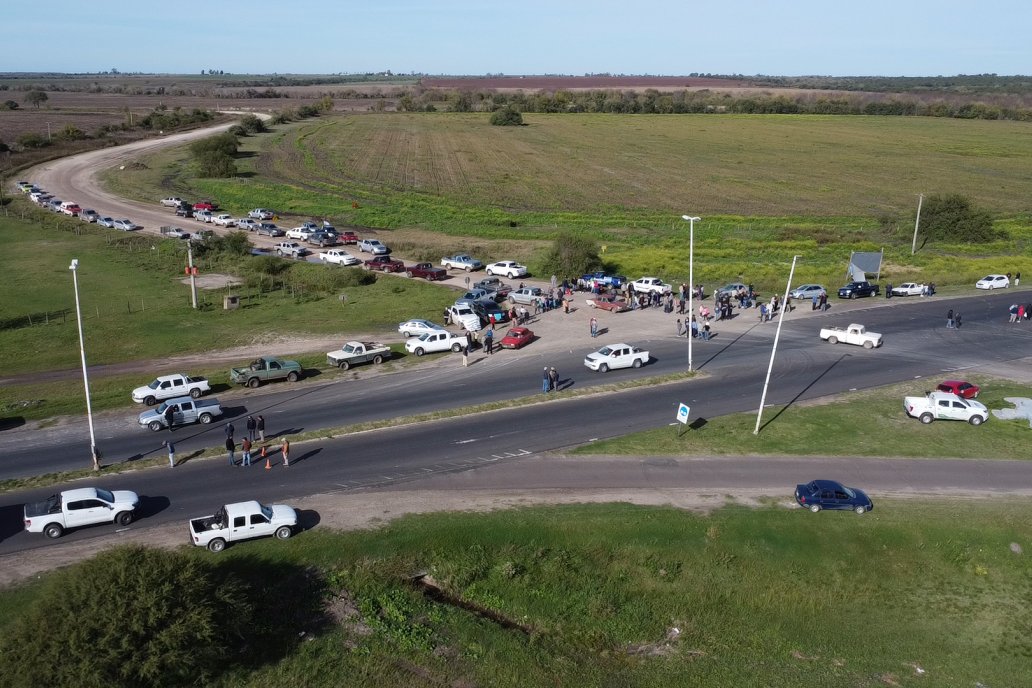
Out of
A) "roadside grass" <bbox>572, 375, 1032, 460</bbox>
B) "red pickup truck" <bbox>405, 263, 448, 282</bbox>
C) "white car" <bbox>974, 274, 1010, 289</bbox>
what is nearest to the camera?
"roadside grass" <bbox>572, 375, 1032, 460</bbox>

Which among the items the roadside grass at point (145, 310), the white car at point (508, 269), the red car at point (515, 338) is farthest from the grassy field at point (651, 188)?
the red car at point (515, 338)

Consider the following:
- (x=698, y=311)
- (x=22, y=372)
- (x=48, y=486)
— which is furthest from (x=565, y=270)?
(x=48, y=486)

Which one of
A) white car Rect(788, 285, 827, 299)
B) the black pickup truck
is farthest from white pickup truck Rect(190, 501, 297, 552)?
the black pickup truck

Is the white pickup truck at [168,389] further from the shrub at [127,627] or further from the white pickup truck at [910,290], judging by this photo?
the white pickup truck at [910,290]

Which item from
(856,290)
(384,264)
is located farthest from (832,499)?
(384,264)

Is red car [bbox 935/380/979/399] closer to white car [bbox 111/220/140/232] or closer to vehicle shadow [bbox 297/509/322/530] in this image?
vehicle shadow [bbox 297/509/322/530]

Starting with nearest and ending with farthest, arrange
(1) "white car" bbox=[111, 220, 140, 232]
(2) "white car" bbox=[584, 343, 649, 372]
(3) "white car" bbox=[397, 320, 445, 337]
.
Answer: (2) "white car" bbox=[584, 343, 649, 372]
(3) "white car" bbox=[397, 320, 445, 337]
(1) "white car" bbox=[111, 220, 140, 232]

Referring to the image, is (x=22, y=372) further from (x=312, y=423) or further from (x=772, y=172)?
(x=772, y=172)

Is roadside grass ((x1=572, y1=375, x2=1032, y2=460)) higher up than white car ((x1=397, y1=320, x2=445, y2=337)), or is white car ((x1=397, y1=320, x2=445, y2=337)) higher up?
white car ((x1=397, y1=320, x2=445, y2=337))
